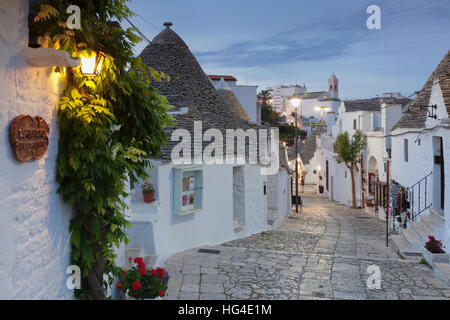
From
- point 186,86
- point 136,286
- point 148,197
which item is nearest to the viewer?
point 136,286

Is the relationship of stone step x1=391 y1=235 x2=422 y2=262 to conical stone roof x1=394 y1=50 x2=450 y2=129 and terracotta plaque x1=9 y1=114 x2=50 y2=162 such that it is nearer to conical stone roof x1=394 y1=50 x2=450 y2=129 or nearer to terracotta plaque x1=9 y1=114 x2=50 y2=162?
conical stone roof x1=394 y1=50 x2=450 y2=129

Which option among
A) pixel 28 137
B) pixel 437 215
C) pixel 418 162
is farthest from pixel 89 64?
pixel 418 162

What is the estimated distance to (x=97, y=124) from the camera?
3.80 m

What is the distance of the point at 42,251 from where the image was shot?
3506 mm

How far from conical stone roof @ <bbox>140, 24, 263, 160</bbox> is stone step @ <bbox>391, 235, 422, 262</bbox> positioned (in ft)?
19.5

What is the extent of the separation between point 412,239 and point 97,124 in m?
8.95

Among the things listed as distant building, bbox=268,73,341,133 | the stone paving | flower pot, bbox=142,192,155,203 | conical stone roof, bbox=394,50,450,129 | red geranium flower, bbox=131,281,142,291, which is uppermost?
distant building, bbox=268,73,341,133

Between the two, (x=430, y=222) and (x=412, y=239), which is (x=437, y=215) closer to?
(x=430, y=222)

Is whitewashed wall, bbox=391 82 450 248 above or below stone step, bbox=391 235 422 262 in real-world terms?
above

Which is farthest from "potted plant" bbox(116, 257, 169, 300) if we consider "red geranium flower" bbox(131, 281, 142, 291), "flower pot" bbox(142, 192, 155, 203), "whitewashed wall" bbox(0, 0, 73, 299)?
"flower pot" bbox(142, 192, 155, 203)

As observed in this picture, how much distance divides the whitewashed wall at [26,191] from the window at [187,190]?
5001mm

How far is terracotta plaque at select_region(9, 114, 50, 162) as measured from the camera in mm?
2990
